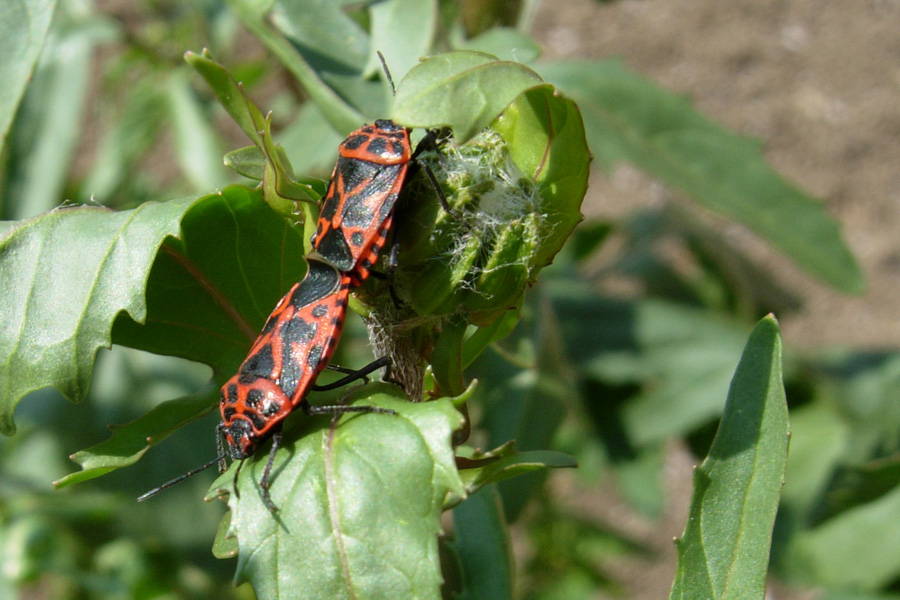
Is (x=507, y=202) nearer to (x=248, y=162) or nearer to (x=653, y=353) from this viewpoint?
(x=248, y=162)

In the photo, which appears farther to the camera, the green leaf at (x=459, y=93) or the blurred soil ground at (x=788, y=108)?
the blurred soil ground at (x=788, y=108)

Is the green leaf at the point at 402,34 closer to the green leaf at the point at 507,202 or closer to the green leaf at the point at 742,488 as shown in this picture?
the green leaf at the point at 507,202

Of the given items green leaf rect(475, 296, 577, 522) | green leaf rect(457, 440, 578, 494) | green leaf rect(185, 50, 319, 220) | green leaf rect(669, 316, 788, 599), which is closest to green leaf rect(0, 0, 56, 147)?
green leaf rect(185, 50, 319, 220)

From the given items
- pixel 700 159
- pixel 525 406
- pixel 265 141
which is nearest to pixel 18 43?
pixel 265 141

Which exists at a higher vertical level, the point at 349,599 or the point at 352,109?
the point at 352,109

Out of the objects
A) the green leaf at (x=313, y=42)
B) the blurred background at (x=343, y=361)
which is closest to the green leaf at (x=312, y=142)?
the blurred background at (x=343, y=361)

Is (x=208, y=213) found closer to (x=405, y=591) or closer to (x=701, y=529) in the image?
(x=405, y=591)

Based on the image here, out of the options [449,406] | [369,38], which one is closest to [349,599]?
[449,406]
